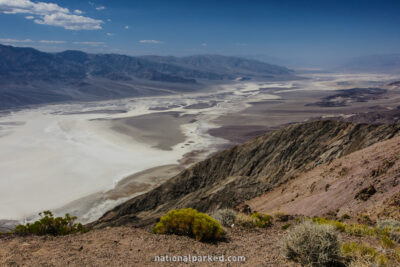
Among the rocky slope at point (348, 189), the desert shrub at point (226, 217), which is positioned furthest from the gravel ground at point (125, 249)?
the rocky slope at point (348, 189)

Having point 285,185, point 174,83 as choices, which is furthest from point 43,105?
point 285,185

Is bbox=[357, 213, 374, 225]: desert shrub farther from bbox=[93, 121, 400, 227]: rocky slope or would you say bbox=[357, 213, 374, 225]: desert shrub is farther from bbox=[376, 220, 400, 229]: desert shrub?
bbox=[93, 121, 400, 227]: rocky slope

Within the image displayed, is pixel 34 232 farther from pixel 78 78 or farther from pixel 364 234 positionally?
pixel 78 78

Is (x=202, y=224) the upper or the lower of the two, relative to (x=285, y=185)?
upper

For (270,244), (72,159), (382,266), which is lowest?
(72,159)

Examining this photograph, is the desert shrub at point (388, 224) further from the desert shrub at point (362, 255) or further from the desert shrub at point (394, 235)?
the desert shrub at point (362, 255)

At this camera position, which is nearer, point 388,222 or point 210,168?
point 388,222

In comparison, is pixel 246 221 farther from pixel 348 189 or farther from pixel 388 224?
pixel 348 189

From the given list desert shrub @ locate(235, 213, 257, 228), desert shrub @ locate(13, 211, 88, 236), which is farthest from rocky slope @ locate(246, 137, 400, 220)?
desert shrub @ locate(13, 211, 88, 236)
